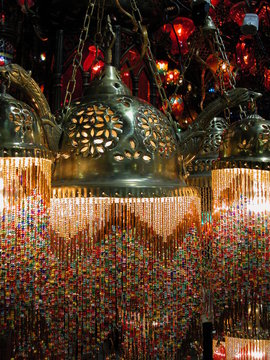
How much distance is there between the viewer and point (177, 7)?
3299mm

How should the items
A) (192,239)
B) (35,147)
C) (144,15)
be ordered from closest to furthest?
(35,147), (192,239), (144,15)

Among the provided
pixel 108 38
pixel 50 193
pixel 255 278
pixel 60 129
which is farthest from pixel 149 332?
pixel 108 38

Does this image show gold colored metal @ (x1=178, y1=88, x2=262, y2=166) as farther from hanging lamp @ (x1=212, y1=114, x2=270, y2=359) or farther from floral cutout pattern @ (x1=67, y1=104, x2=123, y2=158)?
floral cutout pattern @ (x1=67, y1=104, x2=123, y2=158)

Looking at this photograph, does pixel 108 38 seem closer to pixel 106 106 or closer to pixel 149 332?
pixel 106 106

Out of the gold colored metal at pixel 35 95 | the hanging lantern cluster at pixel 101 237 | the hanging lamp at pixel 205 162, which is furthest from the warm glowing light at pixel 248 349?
the gold colored metal at pixel 35 95

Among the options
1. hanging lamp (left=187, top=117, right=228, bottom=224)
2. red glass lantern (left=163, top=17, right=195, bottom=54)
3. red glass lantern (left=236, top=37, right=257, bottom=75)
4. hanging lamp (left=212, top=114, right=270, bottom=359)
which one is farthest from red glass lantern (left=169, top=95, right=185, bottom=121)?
hanging lamp (left=212, top=114, right=270, bottom=359)

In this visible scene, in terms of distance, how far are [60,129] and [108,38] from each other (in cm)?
34

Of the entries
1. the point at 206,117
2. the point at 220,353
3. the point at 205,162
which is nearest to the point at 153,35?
the point at 205,162

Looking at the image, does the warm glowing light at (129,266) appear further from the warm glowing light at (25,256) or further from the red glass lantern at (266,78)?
the red glass lantern at (266,78)

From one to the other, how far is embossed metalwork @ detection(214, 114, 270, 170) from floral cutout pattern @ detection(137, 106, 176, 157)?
0.51 feet

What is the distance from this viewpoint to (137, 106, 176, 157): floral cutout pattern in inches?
43.8

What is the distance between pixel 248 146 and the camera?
→ 1.19 m

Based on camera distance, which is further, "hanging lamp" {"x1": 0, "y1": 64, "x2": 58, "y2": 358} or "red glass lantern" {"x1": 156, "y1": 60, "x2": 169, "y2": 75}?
"red glass lantern" {"x1": 156, "y1": 60, "x2": 169, "y2": 75}

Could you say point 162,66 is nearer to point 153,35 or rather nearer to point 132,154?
point 153,35
